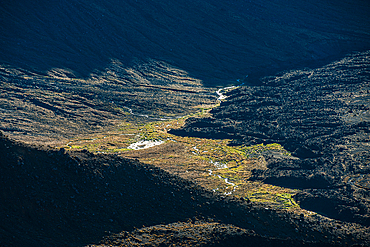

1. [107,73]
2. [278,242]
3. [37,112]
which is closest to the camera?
[278,242]

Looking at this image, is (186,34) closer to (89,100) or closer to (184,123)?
(89,100)

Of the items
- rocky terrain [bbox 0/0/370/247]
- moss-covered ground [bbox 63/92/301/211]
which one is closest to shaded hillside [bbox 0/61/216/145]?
rocky terrain [bbox 0/0/370/247]

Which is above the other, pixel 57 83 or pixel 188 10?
pixel 188 10

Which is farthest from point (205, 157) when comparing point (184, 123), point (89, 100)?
point (89, 100)

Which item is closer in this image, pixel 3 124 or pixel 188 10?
pixel 3 124

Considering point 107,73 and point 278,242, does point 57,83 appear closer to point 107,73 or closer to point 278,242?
point 107,73

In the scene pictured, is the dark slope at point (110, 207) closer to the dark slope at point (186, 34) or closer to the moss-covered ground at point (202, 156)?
the moss-covered ground at point (202, 156)

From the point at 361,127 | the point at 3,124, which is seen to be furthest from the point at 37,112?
the point at 361,127
